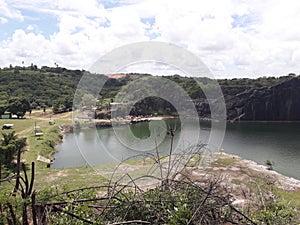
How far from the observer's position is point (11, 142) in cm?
1420

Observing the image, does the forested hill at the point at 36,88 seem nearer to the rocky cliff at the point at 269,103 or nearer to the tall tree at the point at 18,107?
the tall tree at the point at 18,107

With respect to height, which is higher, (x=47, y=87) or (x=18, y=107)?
(x=47, y=87)

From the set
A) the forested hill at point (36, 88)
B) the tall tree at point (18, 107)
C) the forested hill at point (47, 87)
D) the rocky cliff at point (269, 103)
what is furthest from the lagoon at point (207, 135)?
the forested hill at point (36, 88)

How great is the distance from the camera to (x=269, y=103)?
4697cm

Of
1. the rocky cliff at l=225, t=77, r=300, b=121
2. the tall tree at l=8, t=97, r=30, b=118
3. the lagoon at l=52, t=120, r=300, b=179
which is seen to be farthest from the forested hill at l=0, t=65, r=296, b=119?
the lagoon at l=52, t=120, r=300, b=179

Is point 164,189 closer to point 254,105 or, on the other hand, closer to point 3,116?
point 3,116

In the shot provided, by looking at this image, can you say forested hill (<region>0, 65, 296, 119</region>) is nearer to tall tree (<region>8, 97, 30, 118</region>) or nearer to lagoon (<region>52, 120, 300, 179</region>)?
tall tree (<region>8, 97, 30, 118</region>)

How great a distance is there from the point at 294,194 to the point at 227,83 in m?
43.9

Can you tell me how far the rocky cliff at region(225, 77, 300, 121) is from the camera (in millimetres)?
46625

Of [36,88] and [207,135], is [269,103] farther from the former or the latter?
[36,88]

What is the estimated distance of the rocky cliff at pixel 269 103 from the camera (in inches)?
1836

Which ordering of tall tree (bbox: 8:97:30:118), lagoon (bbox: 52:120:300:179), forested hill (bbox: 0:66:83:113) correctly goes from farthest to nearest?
forested hill (bbox: 0:66:83:113), tall tree (bbox: 8:97:30:118), lagoon (bbox: 52:120:300:179)

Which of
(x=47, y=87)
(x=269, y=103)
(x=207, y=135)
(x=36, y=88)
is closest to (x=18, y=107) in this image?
(x=36, y=88)

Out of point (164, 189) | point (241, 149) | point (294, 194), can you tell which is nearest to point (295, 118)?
point (241, 149)
